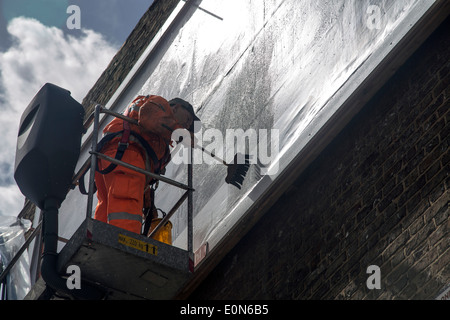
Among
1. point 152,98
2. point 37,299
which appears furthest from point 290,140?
point 37,299

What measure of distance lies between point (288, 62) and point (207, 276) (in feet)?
6.94

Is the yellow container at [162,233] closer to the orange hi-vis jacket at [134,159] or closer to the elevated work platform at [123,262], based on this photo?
the orange hi-vis jacket at [134,159]

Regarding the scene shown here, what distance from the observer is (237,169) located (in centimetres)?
741

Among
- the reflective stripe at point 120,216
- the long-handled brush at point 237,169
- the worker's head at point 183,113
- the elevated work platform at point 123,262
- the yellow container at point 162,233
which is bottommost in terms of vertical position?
the elevated work platform at point 123,262

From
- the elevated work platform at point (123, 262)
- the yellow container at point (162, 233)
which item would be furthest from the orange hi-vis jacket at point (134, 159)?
the yellow container at point (162, 233)

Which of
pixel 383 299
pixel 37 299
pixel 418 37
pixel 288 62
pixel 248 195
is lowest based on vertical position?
pixel 383 299

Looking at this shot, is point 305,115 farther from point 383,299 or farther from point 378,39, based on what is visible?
point 383,299

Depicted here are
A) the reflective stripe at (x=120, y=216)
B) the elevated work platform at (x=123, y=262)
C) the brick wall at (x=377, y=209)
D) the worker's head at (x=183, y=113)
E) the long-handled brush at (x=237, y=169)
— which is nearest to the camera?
the brick wall at (x=377, y=209)

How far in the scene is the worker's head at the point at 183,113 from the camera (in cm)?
726

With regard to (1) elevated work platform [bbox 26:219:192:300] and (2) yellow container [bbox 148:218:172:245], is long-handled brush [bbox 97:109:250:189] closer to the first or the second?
(2) yellow container [bbox 148:218:172:245]

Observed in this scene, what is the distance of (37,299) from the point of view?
653 cm

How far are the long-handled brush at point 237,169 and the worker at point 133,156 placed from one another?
643mm

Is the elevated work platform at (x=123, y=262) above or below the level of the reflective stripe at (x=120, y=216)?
below

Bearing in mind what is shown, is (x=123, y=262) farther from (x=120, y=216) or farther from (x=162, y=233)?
(x=162, y=233)
